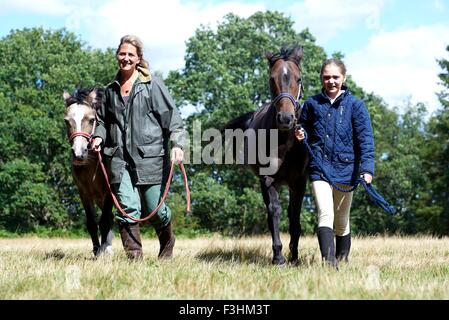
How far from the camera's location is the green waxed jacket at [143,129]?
5.90 m

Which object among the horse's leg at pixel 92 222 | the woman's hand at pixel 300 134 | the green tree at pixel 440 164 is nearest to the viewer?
the woman's hand at pixel 300 134

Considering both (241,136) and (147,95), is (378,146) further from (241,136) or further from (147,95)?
(147,95)

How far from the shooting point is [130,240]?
598cm

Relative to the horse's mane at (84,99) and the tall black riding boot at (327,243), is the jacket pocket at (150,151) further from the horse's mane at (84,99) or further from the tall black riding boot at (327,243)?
the tall black riding boot at (327,243)

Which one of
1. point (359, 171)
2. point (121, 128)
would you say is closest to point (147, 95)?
point (121, 128)

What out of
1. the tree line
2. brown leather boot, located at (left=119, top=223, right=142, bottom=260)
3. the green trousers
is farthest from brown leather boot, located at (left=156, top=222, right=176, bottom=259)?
the tree line

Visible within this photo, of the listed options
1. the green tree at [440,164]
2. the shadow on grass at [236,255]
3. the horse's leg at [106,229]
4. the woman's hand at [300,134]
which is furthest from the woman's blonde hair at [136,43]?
the green tree at [440,164]

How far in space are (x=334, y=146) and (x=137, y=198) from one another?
7.12 ft

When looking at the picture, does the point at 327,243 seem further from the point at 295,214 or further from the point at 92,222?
the point at 92,222

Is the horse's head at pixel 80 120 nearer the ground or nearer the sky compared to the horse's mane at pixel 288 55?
nearer the ground

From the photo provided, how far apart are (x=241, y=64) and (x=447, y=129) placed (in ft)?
43.7

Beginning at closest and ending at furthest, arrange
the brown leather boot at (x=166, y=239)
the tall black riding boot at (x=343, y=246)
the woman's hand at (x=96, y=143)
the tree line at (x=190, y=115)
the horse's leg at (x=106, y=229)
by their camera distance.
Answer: the woman's hand at (x=96, y=143), the tall black riding boot at (x=343, y=246), the brown leather boot at (x=166, y=239), the horse's leg at (x=106, y=229), the tree line at (x=190, y=115)

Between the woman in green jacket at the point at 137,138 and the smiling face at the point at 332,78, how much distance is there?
1.64 meters

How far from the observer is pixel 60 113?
32625 mm
